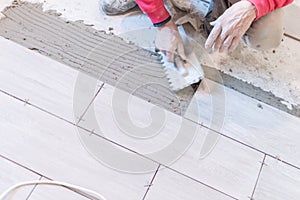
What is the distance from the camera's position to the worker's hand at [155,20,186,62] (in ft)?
4.48

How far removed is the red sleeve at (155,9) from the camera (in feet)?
4.18

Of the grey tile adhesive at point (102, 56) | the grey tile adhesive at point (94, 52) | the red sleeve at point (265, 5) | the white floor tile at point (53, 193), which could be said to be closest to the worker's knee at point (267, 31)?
the red sleeve at point (265, 5)

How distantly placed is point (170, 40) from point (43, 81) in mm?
466

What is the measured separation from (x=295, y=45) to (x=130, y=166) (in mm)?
848

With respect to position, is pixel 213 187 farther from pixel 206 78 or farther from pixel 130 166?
pixel 206 78

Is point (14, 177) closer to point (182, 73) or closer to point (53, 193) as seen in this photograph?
point (53, 193)

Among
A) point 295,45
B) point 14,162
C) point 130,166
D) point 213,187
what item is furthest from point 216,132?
point 14,162

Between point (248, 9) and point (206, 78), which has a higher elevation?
point (248, 9)

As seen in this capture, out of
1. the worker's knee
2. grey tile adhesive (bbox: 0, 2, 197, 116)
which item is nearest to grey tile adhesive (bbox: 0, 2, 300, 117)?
grey tile adhesive (bbox: 0, 2, 197, 116)

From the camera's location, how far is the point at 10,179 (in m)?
1.14

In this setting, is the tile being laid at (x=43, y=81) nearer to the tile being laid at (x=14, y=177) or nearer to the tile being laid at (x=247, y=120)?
the tile being laid at (x=14, y=177)

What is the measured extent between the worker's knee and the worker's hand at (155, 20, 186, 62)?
0.24 m

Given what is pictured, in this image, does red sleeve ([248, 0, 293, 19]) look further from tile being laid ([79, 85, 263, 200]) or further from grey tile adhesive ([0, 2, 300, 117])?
tile being laid ([79, 85, 263, 200])

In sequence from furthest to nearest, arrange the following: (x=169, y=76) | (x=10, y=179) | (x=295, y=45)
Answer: (x=295, y=45)
(x=169, y=76)
(x=10, y=179)
